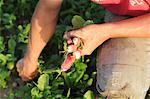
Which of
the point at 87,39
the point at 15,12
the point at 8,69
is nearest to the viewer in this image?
the point at 87,39

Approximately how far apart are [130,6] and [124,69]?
263 mm

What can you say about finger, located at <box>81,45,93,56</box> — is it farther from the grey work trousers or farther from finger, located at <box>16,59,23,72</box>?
finger, located at <box>16,59,23,72</box>

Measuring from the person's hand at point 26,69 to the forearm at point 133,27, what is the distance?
496 mm

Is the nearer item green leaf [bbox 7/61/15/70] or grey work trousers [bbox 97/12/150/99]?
grey work trousers [bbox 97/12/150/99]

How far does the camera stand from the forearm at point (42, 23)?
1.75 m

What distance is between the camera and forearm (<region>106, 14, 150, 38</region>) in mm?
1631

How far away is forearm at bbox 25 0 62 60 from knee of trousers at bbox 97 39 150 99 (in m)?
0.27

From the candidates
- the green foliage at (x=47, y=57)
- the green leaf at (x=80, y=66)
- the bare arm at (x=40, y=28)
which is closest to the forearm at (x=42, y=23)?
the bare arm at (x=40, y=28)

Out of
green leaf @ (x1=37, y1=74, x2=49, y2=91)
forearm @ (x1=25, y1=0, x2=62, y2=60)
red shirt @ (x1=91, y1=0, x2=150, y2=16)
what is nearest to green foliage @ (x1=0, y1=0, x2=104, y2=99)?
green leaf @ (x1=37, y1=74, x2=49, y2=91)

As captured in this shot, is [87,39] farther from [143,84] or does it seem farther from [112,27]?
[143,84]

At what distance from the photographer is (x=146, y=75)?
180 cm

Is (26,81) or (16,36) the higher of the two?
(16,36)

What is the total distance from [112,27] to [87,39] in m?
0.11

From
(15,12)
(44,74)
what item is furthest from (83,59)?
(15,12)
